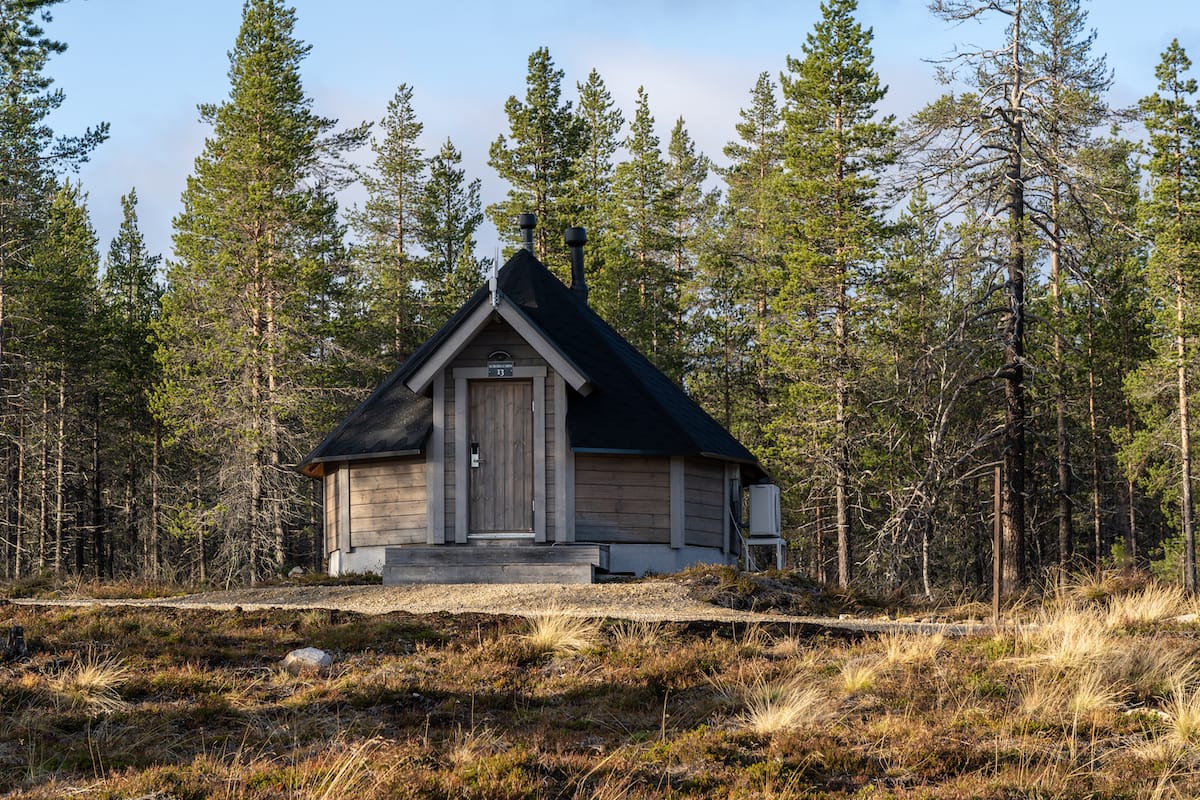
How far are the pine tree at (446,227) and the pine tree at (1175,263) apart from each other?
1974 cm

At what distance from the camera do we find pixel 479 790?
8086mm

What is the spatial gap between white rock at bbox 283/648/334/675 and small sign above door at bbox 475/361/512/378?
28.7 ft

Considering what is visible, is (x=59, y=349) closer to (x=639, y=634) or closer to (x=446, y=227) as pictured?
(x=446, y=227)

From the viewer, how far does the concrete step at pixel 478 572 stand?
18172 millimetres

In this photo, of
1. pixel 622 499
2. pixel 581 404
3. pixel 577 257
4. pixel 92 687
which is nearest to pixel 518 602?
pixel 622 499

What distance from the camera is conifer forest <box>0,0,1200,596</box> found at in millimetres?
22609

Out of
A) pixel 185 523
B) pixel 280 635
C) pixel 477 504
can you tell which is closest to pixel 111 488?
pixel 185 523

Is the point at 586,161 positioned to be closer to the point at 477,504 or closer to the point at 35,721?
the point at 477,504

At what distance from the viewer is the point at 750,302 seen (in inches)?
1613

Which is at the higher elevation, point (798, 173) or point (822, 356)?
point (798, 173)

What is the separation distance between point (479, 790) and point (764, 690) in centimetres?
286

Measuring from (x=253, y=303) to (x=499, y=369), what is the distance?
13.3 m

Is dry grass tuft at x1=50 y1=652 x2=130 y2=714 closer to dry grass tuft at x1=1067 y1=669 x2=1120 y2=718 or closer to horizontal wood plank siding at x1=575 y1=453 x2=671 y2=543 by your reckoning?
dry grass tuft at x1=1067 y1=669 x2=1120 y2=718

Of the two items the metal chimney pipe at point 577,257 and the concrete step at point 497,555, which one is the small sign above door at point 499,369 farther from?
the metal chimney pipe at point 577,257
